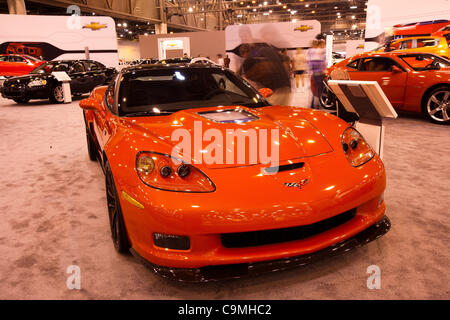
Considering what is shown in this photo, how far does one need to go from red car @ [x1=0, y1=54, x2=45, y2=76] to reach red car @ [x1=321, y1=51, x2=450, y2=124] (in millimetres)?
12163

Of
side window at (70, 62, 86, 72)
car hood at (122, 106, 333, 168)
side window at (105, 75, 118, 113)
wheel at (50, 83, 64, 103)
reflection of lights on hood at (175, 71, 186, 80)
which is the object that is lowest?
wheel at (50, 83, 64, 103)

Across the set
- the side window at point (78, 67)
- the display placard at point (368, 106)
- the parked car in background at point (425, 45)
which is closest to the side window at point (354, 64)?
the parked car in background at point (425, 45)

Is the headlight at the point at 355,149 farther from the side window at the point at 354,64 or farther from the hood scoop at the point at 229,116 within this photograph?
the side window at the point at 354,64

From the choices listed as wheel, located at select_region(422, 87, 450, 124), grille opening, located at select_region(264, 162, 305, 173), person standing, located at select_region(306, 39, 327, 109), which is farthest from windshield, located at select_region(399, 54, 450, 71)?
grille opening, located at select_region(264, 162, 305, 173)

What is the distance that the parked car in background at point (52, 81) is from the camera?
9844 millimetres

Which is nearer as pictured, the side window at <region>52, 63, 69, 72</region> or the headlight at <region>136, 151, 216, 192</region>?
the headlight at <region>136, 151, 216, 192</region>

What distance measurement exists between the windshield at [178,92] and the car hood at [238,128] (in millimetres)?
226

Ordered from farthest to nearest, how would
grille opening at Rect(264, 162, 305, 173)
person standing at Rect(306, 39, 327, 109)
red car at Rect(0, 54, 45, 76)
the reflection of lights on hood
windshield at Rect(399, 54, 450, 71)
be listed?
red car at Rect(0, 54, 45, 76), person standing at Rect(306, 39, 327, 109), windshield at Rect(399, 54, 450, 71), the reflection of lights on hood, grille opening at Rect(264, 162, 305, 173)

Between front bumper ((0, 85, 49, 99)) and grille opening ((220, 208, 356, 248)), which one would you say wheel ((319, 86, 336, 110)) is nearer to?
grille opening ((220, 208, 356, 248))

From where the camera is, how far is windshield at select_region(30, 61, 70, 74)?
34.1ft

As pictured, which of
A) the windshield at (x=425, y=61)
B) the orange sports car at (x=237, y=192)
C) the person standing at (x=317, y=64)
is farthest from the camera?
the person standing at (x=317, y=64)

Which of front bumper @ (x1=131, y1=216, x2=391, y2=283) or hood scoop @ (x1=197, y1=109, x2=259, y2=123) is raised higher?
hood scoop @ (x1=197, y1=109, x2=259, y2=123)

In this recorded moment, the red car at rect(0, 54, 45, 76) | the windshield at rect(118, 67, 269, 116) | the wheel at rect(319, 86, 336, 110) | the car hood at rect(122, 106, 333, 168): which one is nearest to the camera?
the car hood at rect(122, 106, 333, 168)

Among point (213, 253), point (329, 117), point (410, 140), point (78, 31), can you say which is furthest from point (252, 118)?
point (78, 31)
